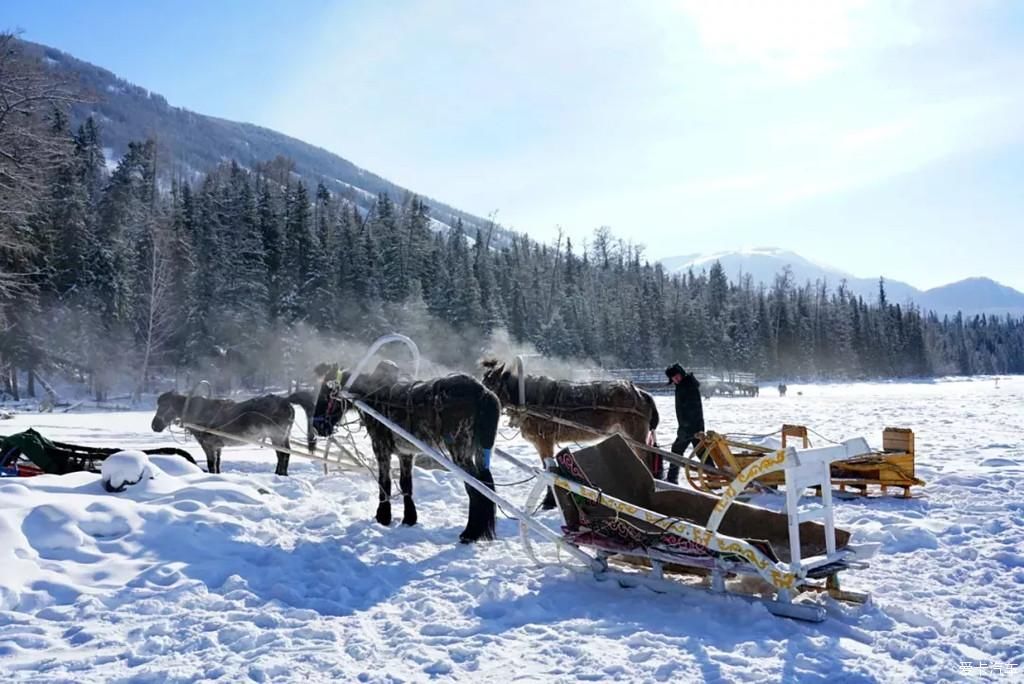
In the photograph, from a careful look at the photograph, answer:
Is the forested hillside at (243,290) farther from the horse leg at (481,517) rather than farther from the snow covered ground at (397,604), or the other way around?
the horse leg at (481,517)

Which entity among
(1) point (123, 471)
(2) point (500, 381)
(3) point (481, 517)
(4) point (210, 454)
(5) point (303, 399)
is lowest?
(3) point (481, 517)

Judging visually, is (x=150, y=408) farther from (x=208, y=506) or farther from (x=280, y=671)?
(x=280, y=671)

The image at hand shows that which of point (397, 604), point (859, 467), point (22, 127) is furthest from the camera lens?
point (22, 127)

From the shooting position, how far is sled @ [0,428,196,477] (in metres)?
8.43

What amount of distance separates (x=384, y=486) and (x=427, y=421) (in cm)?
108

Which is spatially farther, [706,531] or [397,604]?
[397,604]

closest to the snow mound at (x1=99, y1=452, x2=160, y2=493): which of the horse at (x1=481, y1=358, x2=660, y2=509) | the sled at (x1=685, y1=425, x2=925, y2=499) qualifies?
the horse at (x1=481, y1=358, x2=660, y2=509)

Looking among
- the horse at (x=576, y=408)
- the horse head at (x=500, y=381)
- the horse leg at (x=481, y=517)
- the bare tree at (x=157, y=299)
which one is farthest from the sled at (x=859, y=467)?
the bare tree at (x=157, y=299)

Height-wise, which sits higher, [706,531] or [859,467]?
[706,531]

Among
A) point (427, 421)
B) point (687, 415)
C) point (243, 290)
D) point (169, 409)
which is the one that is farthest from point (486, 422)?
point (243, 290)

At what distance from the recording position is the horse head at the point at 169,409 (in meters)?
13.5

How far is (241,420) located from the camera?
1248cm

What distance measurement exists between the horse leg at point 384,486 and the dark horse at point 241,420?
4522 millimetres

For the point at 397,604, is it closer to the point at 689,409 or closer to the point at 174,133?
the point at 689,409
